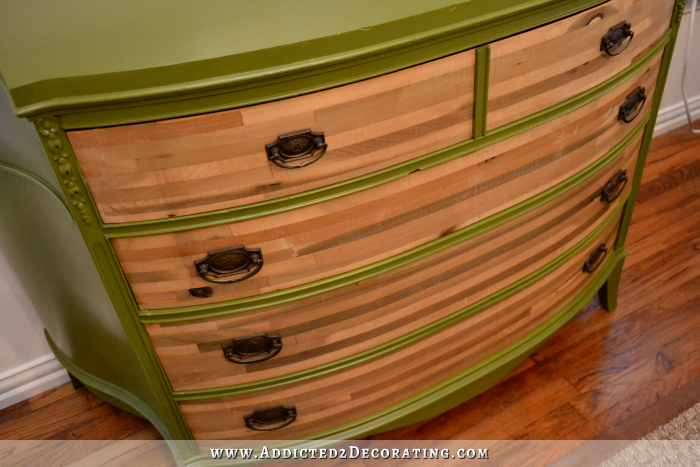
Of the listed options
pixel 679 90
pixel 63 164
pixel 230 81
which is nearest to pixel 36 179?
pixel 63 164

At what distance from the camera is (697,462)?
49.4 inches

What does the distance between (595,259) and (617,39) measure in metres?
0.59

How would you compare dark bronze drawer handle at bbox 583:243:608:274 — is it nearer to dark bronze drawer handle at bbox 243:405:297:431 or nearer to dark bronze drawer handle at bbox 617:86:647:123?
dark bronze drawer handle at bbox 617:86:647:123

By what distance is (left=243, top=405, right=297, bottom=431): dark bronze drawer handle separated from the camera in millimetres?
1122

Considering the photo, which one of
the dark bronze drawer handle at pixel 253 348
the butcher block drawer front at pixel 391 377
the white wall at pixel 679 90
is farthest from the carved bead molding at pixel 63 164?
the white wall at pixel 679 90

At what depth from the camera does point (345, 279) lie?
0.99 metres

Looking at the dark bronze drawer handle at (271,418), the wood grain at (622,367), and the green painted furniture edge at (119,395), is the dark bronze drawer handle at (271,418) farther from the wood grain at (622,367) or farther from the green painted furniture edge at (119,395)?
the wood grain at (622,367)

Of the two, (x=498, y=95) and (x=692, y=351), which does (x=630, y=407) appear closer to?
(x=692, y=351)

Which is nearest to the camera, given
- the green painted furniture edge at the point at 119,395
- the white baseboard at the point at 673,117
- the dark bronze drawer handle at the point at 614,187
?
the green painted furniture edge at the point at 119,395

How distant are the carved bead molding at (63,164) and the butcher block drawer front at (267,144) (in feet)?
0.06

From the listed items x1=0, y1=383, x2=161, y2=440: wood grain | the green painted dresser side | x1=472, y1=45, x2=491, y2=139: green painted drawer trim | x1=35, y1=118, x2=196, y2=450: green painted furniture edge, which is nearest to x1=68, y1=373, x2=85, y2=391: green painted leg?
x1=0, y1=383, x2=161, y2=440: wood grain

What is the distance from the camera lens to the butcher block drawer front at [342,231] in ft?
2.91

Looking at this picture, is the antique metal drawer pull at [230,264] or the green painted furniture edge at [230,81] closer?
the green painted furniture edge at [230,81]

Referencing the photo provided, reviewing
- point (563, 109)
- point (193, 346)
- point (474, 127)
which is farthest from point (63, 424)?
point (563, 109)
